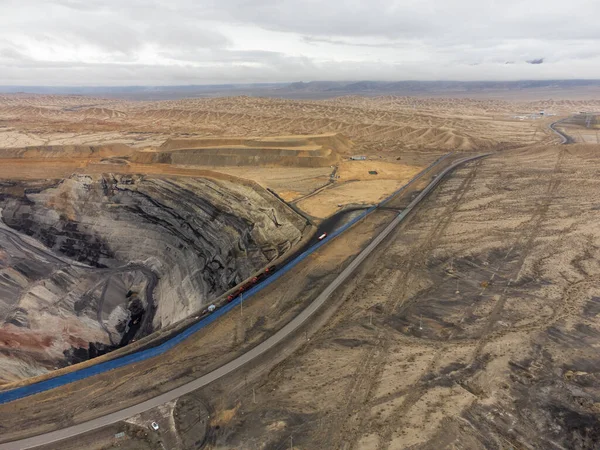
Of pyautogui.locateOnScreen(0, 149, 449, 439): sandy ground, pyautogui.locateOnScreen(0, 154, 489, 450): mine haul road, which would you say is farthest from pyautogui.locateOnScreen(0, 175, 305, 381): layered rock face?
pyautogui.locateOnScreen(0, 154, 489, 450): mine haul road

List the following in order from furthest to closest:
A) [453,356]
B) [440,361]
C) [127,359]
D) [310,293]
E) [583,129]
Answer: [583,129], [310,293], [127,359], [453,356], [440,361]

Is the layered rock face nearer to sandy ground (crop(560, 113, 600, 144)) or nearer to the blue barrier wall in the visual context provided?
the blue barrier wall

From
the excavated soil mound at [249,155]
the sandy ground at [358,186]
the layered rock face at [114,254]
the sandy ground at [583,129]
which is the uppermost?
the sandy ground at [583,129]

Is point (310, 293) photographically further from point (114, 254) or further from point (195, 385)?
point (114, 254)

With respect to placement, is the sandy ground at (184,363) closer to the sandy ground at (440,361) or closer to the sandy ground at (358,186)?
the sandy ground at (440,361)

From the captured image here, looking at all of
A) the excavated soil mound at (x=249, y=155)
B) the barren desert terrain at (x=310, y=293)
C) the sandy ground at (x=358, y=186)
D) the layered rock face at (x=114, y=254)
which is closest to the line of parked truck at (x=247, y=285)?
the barren desert terrain at (x=310, y=293)

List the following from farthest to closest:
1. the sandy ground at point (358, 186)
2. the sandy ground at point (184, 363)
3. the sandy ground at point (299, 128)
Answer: the sandy ground at point (299, 128) → the sandy ground at point (358, 186) → the sandy ground at point (184, 363)

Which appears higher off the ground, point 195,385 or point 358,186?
point 358,186

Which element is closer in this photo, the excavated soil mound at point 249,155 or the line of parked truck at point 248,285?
the line of parked truck at point 248,285

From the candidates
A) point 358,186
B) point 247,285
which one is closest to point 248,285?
point 247,285
